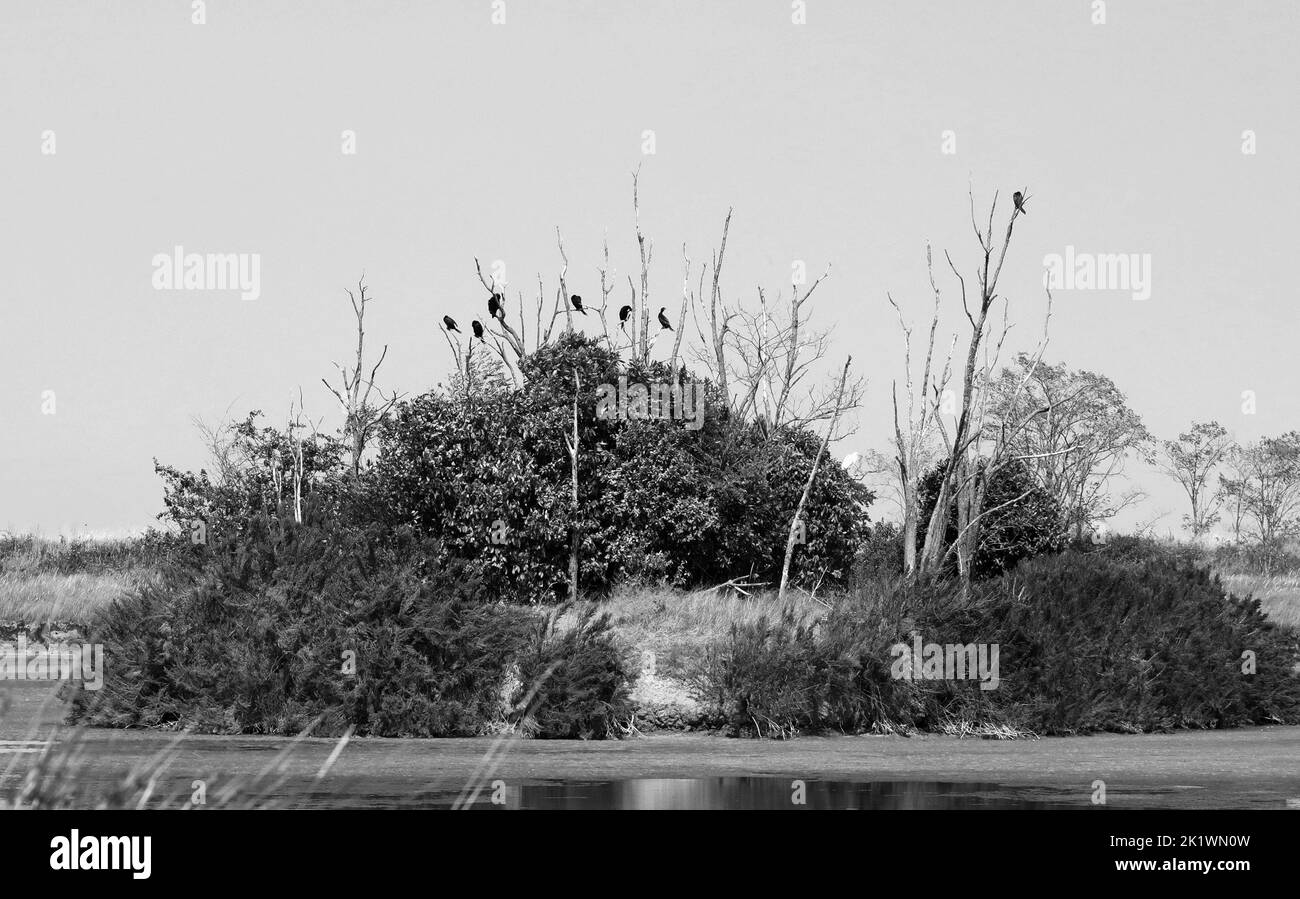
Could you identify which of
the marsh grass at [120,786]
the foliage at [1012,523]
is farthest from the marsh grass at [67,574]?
the foliage at [1012,523]

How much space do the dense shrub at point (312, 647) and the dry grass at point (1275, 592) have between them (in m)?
22.4

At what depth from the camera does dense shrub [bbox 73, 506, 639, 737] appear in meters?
18.6

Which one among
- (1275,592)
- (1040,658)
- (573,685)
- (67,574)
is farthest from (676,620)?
(67,574)

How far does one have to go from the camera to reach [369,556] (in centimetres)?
2016

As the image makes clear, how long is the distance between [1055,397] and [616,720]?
5251cm

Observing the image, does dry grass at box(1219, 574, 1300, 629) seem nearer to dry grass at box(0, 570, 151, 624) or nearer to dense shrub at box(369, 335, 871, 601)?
dense shrub at box(369, 335, 871, 601)

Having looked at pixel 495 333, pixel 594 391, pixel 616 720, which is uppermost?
pixel 495 333

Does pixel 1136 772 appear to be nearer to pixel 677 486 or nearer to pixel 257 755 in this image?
pixel 257 755

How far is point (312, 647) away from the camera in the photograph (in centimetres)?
1888

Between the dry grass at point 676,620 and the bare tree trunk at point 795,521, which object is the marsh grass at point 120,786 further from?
the bare tree trunk at point 795,521

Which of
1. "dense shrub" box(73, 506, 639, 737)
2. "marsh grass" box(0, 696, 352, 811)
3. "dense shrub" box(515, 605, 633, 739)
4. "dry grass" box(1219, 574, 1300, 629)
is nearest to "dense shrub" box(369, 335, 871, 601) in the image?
"dense shrub" box(73, 506, 639, 737)

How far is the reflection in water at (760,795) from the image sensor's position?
12.4 metres
